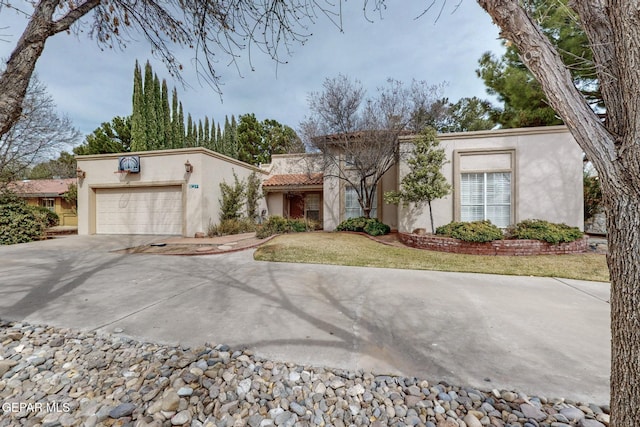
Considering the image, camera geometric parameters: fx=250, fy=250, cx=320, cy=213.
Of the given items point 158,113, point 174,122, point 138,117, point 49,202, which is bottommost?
point 49,202

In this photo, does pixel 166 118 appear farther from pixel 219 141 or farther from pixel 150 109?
pixel 219 141

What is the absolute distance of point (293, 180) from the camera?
53.5 feet

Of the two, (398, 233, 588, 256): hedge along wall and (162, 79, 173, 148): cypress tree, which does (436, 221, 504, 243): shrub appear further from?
(162, 79, 173, 148): cypress tree

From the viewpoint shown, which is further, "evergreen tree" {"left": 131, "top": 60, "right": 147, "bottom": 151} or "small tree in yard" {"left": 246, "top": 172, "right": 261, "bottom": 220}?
"evergreen tree" {"left": 131, "top": 60, "right": 147, "bottom": 151}

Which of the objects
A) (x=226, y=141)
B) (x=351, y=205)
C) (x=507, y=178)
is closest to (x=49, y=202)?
(x=226, y=141)

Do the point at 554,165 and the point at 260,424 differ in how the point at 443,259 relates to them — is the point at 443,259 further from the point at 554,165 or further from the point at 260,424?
the point at 260,424

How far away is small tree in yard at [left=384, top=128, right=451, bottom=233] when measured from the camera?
366 inches

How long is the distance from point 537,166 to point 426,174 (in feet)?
13.1

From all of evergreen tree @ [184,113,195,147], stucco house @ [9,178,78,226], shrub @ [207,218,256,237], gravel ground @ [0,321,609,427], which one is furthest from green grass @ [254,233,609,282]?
stucco house @ [9,178,78,226]

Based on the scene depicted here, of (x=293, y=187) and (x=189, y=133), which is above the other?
(x=189, y=133)

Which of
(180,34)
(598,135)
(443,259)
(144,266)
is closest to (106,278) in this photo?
(144,266)

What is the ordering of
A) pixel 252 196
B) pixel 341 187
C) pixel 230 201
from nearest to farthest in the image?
pixel 230 201 → pixel 341 187 → pixel 252 196

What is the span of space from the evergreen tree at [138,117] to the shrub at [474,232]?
19.2 metres

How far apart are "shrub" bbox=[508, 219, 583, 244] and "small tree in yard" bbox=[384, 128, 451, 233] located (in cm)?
252
